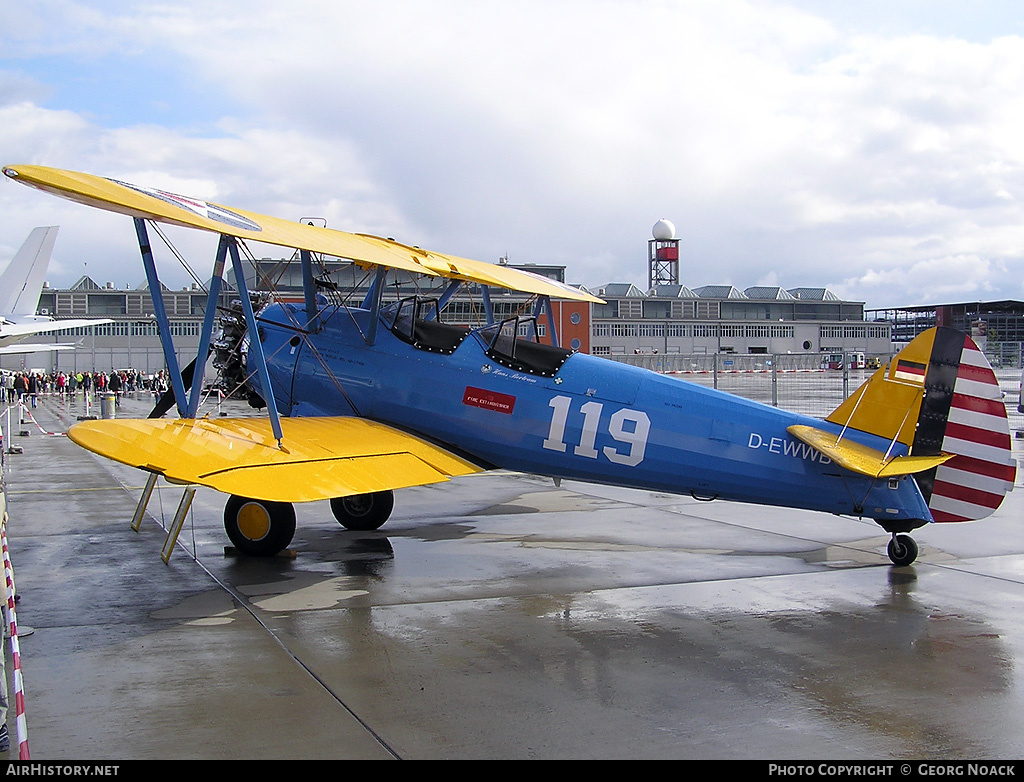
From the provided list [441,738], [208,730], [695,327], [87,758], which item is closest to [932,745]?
[441,738]

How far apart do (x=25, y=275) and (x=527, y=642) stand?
44.7 meters

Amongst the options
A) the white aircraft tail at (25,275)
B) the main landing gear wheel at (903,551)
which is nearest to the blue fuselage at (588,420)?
the main landing gear wheel at (903,551)

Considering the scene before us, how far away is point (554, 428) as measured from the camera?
867 centimetres

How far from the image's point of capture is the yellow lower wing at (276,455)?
6.88 meters

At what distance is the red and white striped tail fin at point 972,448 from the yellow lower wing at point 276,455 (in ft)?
14.4

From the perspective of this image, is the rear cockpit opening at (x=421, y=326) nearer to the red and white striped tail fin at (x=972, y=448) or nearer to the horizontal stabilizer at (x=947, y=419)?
the horizontal stabilizer at (x=947, y=419)

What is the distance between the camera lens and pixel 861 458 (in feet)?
25.4

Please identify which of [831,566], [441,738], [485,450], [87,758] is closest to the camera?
[87,758]

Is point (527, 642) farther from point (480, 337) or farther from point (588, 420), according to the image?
point (480, 337)

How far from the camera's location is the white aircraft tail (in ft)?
141

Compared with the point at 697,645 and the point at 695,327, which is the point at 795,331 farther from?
the point at 697,645

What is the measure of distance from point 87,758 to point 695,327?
7691cm

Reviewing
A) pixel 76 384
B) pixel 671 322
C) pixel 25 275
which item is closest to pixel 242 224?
pixel 25 275

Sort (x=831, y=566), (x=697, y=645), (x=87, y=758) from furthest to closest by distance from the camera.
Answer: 1. (x=831, y=566)
2. (x=697, y=645)
3. (x=87, y=758)
